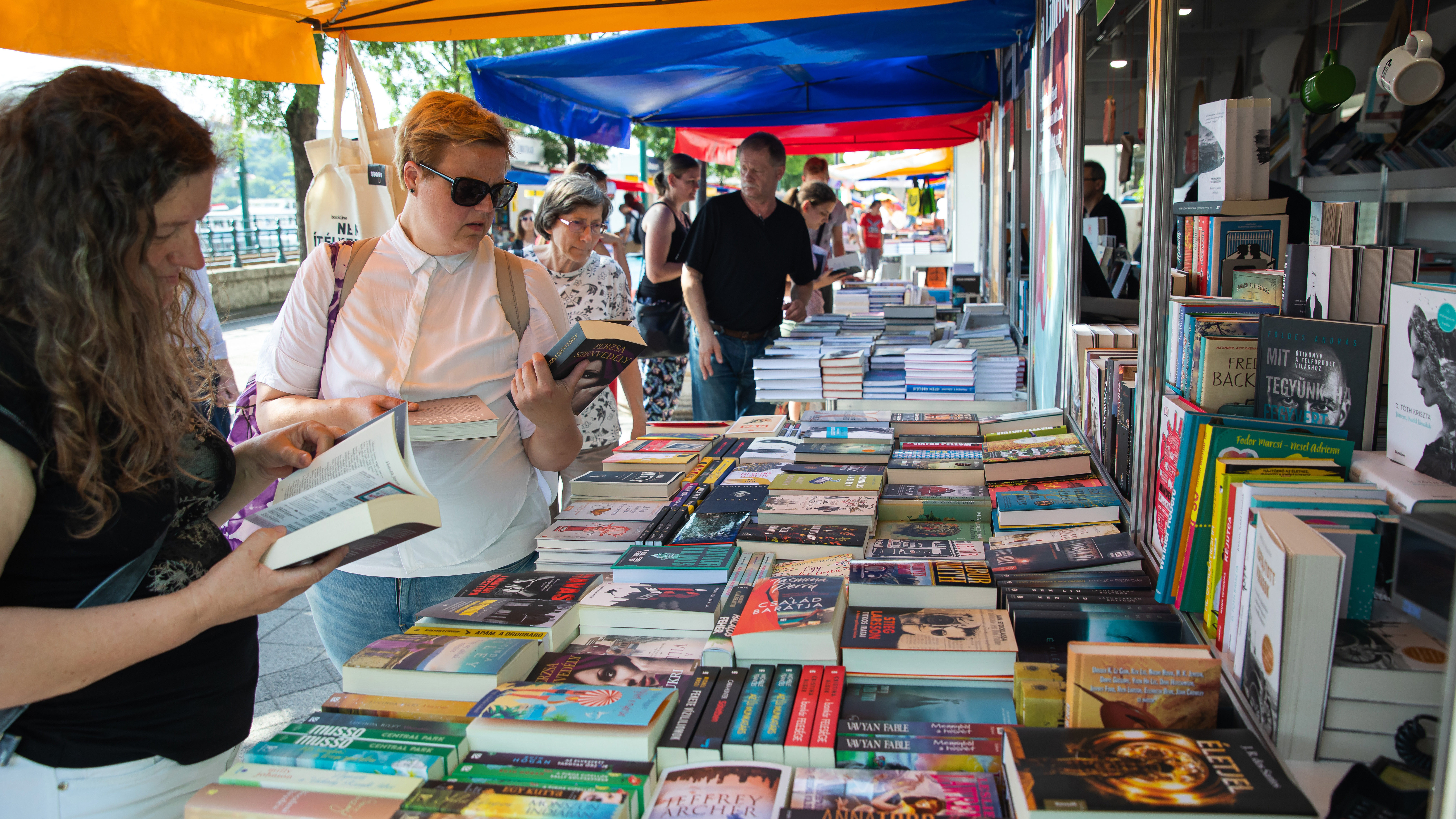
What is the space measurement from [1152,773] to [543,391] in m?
1.26

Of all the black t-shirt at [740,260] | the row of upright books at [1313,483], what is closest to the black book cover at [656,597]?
the row of upright books at [1313,483]

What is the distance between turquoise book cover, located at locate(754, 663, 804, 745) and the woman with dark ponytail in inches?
134

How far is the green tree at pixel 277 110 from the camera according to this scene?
823 cm

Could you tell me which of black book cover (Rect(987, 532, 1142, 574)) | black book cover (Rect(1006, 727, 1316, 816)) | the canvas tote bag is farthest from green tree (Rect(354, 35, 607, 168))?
black book cover (Rect(1006, 727, 1316, 816))

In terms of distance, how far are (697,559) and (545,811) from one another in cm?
73

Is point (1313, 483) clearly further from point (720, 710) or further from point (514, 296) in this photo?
point (514, 296)

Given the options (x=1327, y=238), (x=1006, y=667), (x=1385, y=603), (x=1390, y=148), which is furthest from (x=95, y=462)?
(x=1390, y=148)

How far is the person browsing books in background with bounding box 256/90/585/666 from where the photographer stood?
1808mm

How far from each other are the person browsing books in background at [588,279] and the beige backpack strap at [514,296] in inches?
54.7

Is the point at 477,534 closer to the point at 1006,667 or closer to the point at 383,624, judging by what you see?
the point at 383,624

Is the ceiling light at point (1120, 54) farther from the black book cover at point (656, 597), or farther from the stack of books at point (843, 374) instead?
the black book cover at point (656, 597)

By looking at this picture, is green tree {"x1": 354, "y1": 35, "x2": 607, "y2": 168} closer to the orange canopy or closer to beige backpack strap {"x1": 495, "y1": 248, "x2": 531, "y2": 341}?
the orange canopy

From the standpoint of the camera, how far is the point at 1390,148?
5.41 meters

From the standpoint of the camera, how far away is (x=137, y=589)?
1.15 metres
